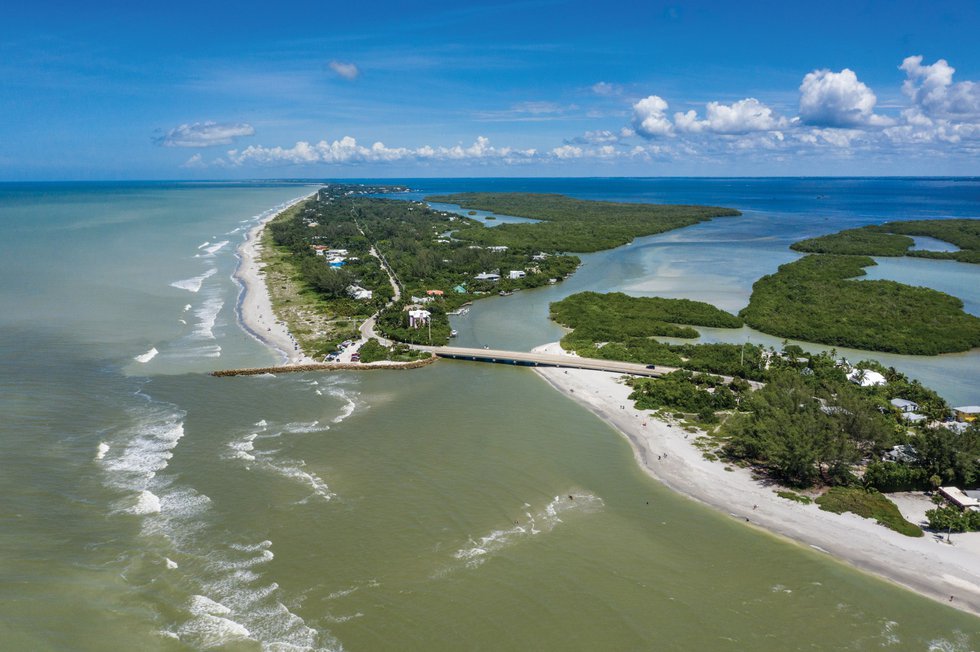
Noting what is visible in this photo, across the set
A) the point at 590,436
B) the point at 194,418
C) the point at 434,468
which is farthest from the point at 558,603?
the point at 194,418

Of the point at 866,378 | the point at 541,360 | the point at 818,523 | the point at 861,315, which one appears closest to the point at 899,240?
the point at 861,315

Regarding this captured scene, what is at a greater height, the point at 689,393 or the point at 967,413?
the point at 689,393

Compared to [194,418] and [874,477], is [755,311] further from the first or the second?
[194,418]

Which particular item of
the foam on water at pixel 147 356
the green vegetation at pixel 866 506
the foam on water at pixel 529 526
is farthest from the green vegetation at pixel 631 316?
the foam on water at pixel 147 356

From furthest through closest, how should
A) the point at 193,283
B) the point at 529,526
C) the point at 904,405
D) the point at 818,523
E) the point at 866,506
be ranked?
the point at 193,283
the point at 904,405
the point at 866,506
the point at 529,526
the point at 818,523

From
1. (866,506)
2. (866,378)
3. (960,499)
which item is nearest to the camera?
(960,499)

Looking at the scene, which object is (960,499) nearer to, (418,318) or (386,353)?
(386,353)

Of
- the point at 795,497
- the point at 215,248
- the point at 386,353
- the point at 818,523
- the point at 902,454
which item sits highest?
the point at 215,248
